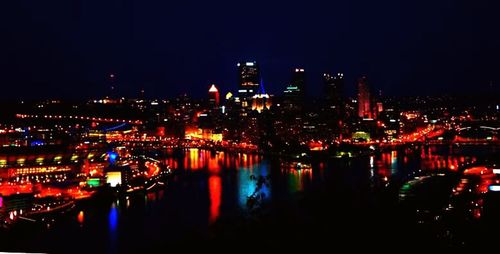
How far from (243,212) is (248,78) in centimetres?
2278

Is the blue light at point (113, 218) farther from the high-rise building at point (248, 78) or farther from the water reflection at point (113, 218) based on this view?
the high-rise building at point (248, 78)

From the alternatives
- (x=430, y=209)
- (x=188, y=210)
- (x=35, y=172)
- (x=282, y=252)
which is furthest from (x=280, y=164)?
(x=282, y=252)

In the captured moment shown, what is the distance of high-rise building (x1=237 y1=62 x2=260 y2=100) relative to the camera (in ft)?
89.4

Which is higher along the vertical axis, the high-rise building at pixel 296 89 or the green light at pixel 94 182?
the high-rise building at pixel 296 89

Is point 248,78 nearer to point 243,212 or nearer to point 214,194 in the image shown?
point 214,194

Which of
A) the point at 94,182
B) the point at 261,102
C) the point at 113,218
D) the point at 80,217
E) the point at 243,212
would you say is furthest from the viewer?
the point at 261,102

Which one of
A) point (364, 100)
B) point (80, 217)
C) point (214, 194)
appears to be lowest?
point (80, 217)

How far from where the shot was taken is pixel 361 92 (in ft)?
82.9

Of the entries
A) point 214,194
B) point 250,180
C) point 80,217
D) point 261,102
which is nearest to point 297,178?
point 250,180

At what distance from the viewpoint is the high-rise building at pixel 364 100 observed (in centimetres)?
2381

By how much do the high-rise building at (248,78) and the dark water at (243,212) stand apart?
1458 cm

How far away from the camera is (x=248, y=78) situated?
27594 mm

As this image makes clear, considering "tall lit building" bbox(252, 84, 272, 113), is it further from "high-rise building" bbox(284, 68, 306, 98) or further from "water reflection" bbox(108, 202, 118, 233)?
"water reflection" bbox(108, 202, 118, 233)

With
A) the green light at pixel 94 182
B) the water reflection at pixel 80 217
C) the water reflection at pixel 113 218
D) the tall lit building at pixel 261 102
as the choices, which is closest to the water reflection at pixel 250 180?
the water reflection at pixel 113 218
